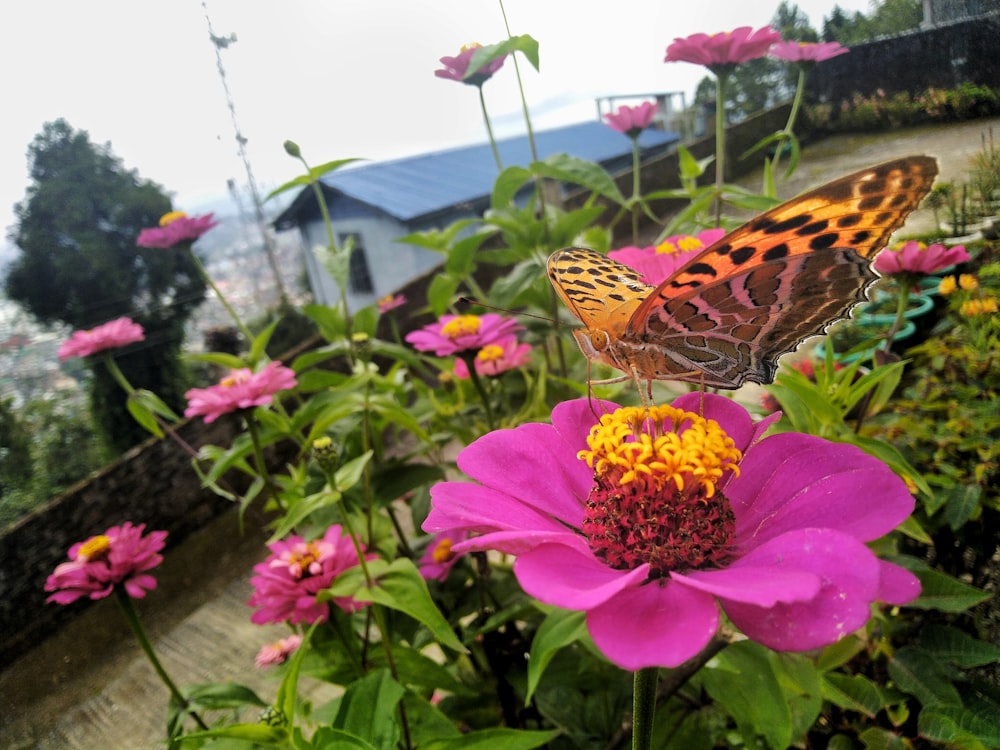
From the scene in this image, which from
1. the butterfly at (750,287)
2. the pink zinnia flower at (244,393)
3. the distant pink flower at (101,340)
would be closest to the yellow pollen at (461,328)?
the pink zinnia flower at (244,393)

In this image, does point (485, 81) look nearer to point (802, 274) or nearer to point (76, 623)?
point (802, 274)

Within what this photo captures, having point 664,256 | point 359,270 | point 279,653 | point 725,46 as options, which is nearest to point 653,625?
point 664,256

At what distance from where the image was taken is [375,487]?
608 mm

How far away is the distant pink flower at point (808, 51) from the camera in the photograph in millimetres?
591

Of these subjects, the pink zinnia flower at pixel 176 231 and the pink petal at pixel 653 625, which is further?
the pink zinnia flower at pixel 176 231

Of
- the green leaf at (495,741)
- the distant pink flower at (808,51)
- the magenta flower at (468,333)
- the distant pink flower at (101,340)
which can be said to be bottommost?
the green leaf at (495,741)

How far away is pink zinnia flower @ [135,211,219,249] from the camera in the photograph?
31.5 inches

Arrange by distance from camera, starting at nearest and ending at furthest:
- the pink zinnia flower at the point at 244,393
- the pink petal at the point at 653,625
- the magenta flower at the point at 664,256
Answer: the pink petal at the point at 653,625, the magenta flower at the point at 664,256, the pink zinnia flower at the point at 244,393

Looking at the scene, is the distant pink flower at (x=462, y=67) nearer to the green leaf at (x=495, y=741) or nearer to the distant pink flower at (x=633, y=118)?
the distant pink flower at (x=633, y=118)

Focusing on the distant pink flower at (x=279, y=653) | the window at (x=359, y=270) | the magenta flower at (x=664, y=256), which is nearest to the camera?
the magenta flower at (x=664, y=256)

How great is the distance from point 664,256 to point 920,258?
28 centimetres

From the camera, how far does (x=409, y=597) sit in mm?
→ 438

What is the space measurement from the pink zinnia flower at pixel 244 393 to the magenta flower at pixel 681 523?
38 cm

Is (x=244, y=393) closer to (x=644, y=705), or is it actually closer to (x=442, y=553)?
(x=442, y=553)
